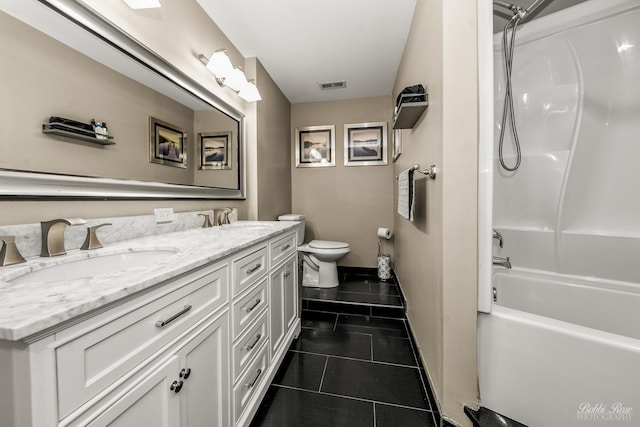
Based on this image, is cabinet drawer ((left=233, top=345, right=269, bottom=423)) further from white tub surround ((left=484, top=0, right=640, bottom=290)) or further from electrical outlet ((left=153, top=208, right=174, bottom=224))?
white tub surround ((left=484, top=0, right=640, bottom=290))

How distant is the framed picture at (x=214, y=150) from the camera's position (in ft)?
5.42

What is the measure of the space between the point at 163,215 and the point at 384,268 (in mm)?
2312

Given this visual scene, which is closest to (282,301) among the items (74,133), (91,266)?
(91,266)

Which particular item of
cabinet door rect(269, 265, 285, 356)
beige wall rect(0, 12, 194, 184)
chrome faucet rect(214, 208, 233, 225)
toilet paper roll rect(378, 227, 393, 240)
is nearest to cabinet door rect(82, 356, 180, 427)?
cabinet door rect(269, 265, 285, 356)

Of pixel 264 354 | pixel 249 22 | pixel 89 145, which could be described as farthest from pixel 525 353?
pixel 249 22

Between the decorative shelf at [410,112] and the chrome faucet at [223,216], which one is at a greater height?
the decorative shelf at [410,112]

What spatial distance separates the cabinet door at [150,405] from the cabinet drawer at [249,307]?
312mm

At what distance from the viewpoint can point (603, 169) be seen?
56.8 inches

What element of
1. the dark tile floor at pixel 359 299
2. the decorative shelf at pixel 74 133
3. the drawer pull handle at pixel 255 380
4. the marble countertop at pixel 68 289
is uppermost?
the decorative shelf at pixel 74 133

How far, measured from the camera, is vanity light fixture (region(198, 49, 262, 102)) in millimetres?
1671

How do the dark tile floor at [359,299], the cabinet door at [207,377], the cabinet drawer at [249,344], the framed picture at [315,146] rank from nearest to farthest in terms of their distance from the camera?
the cabinet door at [207,377]
the cabinet drawer at [249,344]
the dark tile floor at [359,299]
the framed picture at [315,146]

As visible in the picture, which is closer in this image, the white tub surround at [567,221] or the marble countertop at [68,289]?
the marble countertop at [68,289]

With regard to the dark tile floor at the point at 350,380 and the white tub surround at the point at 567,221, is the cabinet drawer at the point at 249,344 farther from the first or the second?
the white tub surround at the point at 567,221

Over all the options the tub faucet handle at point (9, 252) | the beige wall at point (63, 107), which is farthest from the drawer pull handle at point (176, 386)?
the beige wall at point (63, 107)
